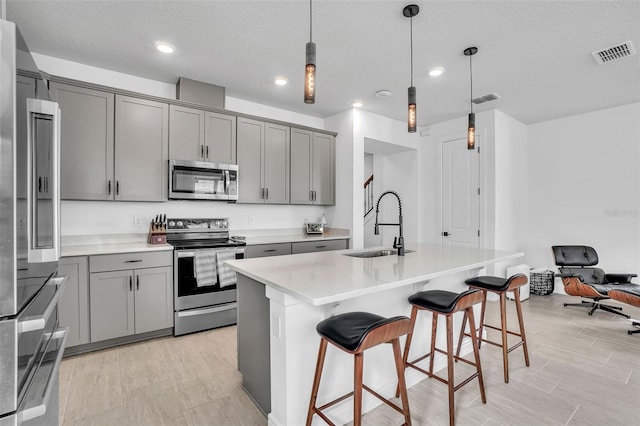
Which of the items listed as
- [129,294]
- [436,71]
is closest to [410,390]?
[129,294]

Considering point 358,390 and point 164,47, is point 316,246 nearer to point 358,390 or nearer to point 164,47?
point 164,47

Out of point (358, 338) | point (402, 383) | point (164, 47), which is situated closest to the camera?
point (358, 338)

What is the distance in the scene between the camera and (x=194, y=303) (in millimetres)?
3271

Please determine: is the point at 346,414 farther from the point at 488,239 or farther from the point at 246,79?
the point at 488,239

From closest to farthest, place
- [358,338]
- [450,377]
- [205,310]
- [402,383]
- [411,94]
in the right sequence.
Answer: [358,338] → [402,383] → [450,377] → [411,94] → [205,310]

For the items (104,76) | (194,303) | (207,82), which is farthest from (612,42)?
(104,76)

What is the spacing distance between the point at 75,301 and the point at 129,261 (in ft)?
1.65

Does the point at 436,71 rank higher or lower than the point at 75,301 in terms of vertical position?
higher

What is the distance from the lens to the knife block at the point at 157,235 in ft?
11.1

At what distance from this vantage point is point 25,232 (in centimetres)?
100

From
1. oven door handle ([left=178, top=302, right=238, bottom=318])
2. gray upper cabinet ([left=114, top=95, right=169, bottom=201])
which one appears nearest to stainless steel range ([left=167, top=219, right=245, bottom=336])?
oven door handle ([left=178, top=302, right=238, bottom=318])

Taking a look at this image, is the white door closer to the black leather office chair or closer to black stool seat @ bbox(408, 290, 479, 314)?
the black leather office chair

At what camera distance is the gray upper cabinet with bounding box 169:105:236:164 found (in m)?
3.48

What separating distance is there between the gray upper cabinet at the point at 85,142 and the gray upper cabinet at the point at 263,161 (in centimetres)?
136
